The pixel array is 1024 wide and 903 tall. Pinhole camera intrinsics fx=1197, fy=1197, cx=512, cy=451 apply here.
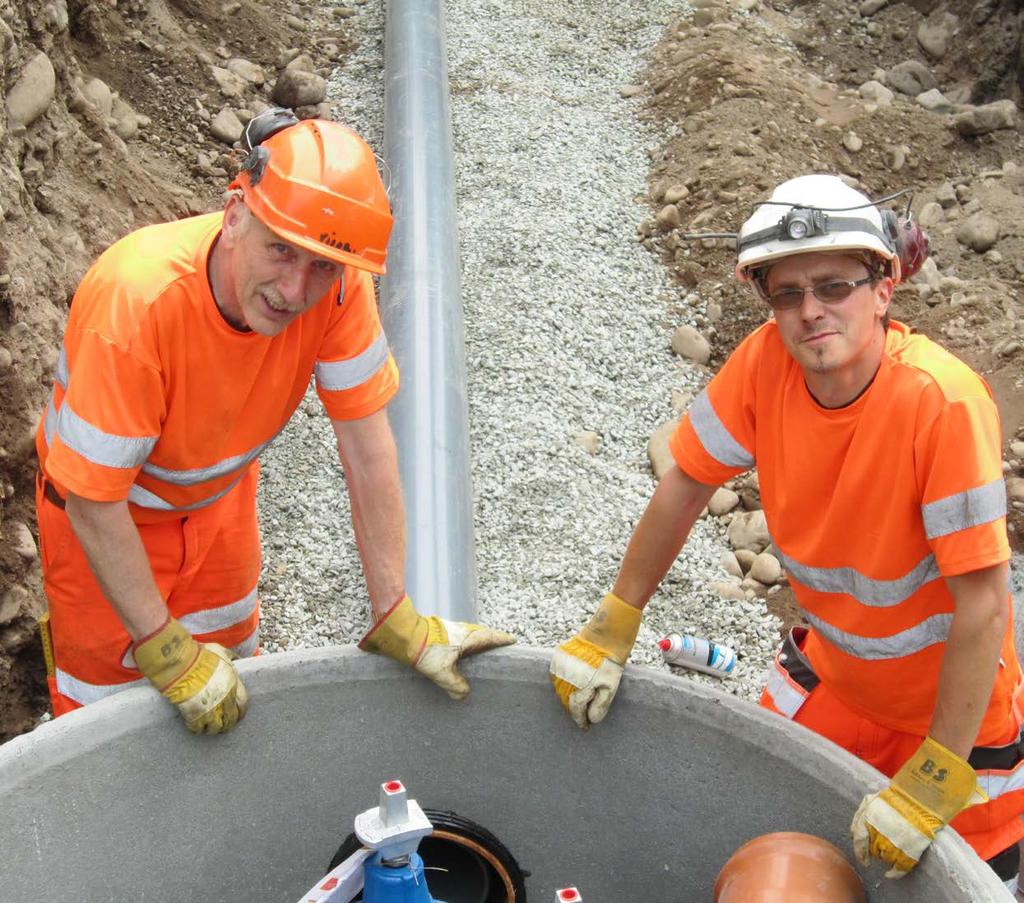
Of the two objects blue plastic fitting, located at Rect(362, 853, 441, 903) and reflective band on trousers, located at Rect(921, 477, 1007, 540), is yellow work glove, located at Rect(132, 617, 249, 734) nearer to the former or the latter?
blue plastic fitting, located at Rect(362, 853, 441, 903)

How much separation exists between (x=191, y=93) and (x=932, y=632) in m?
5.80

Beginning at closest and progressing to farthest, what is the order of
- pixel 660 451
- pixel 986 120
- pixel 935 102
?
pixel 660 451 < pixel 986 120 < pixel 935 102

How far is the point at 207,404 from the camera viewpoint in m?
2.64

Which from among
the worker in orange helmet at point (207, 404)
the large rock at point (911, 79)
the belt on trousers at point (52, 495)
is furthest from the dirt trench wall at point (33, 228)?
the large rock at point (911, 79)

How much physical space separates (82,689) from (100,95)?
4049mm

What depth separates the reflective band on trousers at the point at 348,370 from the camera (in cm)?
282

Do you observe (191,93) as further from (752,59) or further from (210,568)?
(210,568)

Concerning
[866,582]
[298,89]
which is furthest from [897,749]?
[298,89]

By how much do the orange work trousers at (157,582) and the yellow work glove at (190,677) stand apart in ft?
0.69

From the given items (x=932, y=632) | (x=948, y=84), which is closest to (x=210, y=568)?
(x=932, y=632)

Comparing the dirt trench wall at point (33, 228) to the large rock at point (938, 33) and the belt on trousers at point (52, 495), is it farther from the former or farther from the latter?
the large rock at point (938, 33)

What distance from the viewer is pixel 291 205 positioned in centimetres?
240

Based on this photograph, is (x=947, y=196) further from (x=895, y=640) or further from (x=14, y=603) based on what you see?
(x=14, y=603)

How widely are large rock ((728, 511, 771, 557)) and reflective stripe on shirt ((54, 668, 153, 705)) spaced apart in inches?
104
